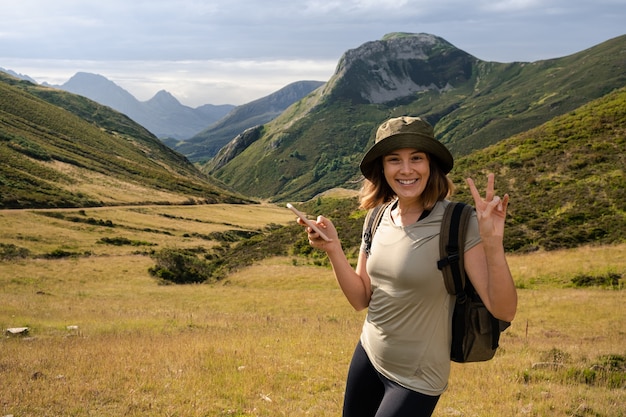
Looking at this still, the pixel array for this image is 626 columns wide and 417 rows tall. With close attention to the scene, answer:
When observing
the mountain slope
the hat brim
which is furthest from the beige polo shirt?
the mountain slope

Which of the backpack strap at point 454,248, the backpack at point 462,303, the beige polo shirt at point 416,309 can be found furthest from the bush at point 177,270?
the backpack strap at point 454,248

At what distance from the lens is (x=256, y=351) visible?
10.6 m

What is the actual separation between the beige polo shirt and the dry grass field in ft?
13.1

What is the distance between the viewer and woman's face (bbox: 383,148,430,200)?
3262 millimetres

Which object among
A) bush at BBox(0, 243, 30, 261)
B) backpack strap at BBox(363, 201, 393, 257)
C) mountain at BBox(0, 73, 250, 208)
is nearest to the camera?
backpack strap at BBox(363, 201, 393, 257)

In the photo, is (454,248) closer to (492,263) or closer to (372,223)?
(492,263)

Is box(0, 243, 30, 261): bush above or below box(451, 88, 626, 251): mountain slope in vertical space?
below

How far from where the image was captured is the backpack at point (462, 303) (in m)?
2.89

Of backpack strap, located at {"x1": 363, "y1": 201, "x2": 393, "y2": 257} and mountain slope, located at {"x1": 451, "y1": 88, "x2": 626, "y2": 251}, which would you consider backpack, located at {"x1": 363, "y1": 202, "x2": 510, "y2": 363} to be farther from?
mountain slope, located at {"x1": 451, "y1": 88, "x2": 626, "y2": 251}

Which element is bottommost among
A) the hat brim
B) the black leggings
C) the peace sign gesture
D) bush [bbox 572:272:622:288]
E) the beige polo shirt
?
bush [bbox 572:272:622:288]

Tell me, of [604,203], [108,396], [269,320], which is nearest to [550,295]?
[269,320]

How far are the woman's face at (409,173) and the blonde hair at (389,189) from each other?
6 cm

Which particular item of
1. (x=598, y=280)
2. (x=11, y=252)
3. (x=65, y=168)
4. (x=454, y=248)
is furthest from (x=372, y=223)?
(x=65, y=168)

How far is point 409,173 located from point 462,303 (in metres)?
0.98
